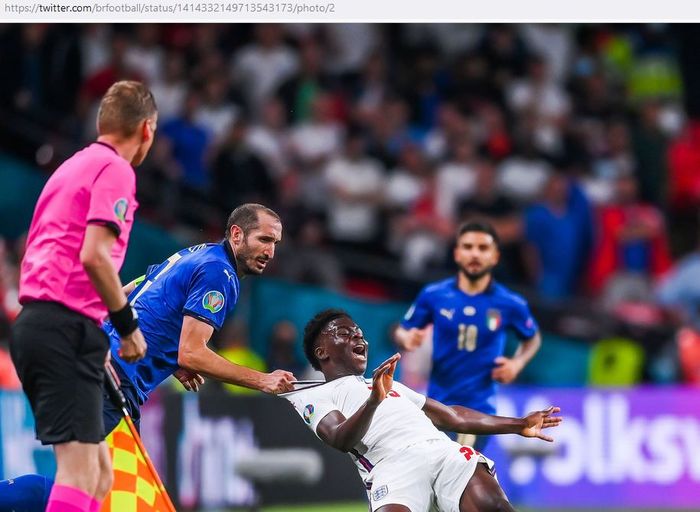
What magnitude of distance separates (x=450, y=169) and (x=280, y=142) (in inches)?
75.9

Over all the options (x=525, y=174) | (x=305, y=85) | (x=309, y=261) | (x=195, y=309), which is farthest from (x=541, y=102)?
(x=195, y=309)

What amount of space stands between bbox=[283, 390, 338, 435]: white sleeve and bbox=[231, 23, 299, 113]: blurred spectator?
8.44m

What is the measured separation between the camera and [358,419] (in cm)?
637

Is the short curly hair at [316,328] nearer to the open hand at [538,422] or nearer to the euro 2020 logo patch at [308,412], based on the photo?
the euro 2020 logo patch at [308,412]

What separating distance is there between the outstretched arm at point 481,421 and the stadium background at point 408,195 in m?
3.30

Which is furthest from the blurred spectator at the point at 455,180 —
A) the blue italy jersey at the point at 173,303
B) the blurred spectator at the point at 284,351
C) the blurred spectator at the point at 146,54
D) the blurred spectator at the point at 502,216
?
the blue italy jersey at the point at 173,303

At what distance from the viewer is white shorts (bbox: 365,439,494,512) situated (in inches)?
265

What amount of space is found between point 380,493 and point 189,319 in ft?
4.36

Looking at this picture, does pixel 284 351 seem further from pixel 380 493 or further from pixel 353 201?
pixel 380 493

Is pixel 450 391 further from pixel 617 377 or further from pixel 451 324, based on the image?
pixel 617 377

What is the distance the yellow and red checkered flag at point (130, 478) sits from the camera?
6.36 m

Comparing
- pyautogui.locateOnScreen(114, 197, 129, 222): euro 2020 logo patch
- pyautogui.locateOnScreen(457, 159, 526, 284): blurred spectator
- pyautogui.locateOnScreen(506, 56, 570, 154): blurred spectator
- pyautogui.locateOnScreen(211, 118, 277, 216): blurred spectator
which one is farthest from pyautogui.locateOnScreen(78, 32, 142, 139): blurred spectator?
pyautogui.locateOnScreen(114, 197, 129, 222): euro 2020 logo patch
